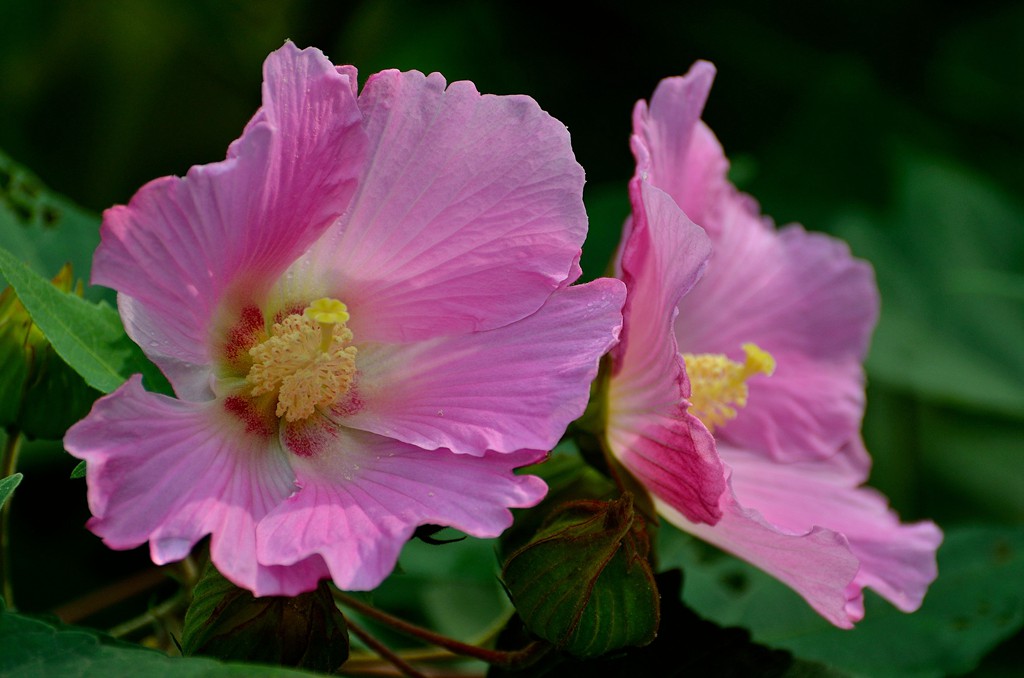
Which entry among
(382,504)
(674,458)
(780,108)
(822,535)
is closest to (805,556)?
(822,535)

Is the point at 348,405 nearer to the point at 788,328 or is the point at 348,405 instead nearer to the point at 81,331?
the point at 81,331

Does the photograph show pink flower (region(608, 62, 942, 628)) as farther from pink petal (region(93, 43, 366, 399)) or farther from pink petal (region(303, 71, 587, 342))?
pink petal (region(93, 43, 366, 399))

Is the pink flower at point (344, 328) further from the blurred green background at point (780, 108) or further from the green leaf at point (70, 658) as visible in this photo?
the blurred green background at point (780, 108)

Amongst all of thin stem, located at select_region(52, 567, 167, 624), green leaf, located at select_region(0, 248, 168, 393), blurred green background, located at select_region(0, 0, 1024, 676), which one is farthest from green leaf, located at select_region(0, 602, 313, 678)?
blurred green background, located at select_region(0, 0, 1024, 676)

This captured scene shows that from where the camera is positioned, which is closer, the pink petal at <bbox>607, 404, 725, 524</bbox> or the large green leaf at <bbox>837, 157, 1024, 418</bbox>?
the pink petal at <bbox>607, 404, 725, 524</bbox>

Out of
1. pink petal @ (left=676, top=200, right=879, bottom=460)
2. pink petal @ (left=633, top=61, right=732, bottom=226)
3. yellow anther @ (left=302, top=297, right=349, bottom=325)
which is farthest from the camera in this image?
pink petal @ (left=676, top=200, right=879, bottom=460)

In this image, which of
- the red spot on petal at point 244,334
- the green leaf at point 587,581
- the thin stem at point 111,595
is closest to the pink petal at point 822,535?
the green leaf at point 587,581

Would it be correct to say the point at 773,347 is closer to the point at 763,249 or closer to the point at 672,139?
the point at 763,249

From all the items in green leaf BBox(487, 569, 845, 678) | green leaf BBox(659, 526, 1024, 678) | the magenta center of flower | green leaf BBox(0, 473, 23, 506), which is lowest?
green leaf BBox(659, 526, 1024, 678)

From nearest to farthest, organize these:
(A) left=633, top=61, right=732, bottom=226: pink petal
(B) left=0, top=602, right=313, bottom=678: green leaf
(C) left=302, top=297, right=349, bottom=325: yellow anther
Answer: (B) left=0, top=602, right=313, bottom=678: green leaf
(C) left=302, top=297, right=349, bottom=325: yellow anther
(A) left=633, top=61, right=732, bottom=226: pink petal
